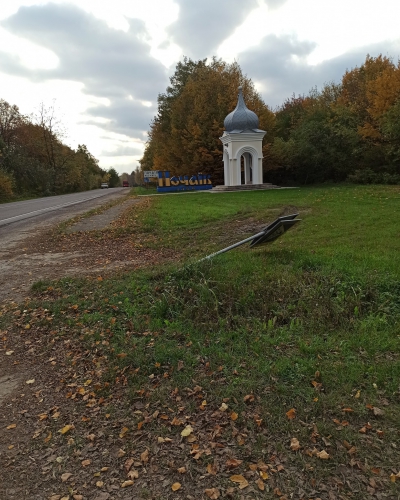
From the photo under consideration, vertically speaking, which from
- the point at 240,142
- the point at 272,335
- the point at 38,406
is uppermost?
the point at 240,142

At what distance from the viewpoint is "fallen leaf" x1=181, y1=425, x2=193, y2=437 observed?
10.3 feet

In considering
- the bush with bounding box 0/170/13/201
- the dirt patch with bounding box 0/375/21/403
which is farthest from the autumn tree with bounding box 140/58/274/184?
the dirt patch with bounding box 0/375/21/403

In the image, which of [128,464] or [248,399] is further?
[248,399]

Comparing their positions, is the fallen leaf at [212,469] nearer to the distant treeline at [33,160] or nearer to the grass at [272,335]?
the grass at [272,335]

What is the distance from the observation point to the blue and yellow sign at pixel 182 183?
35.1 meters

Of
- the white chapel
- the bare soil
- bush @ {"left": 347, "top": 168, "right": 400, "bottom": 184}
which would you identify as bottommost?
the bare soil

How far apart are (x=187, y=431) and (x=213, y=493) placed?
25.6 inches

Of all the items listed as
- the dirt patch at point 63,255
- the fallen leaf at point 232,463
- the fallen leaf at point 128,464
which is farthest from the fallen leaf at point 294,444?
the dirt patch at point 63,255

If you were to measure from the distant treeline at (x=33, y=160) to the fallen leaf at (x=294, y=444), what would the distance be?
38.6 metres

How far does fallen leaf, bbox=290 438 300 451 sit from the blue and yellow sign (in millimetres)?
32799

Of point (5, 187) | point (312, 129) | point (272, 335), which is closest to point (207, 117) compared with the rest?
point (312, 129)

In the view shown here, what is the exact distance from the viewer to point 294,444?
9.56ft

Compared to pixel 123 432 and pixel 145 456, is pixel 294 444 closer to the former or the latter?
pixel 145 456

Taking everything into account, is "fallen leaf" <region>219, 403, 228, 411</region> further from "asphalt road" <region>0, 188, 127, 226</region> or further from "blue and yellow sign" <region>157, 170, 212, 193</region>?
"blue and yellow sign" <region>157, 170, 212, 193</region>
